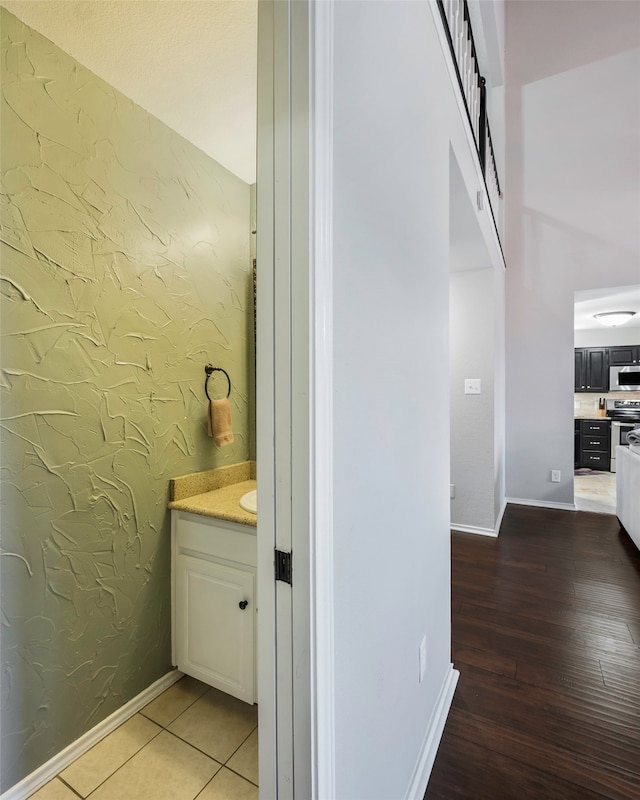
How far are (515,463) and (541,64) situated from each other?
4.15 meters

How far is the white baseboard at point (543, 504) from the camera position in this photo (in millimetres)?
4277

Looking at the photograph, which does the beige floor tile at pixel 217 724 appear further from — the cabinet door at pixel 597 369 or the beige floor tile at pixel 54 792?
the cabinet door at pixel 597 369

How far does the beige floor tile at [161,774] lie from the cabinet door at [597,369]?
7.67 metres

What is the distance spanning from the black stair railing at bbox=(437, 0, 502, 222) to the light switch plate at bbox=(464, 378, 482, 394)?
4.87 feet

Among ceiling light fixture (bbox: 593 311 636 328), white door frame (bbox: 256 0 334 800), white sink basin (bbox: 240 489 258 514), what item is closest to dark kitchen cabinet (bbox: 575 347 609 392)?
ceiling light fixture (bbox: 593 311 636 328)

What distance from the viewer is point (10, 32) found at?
1282 mm

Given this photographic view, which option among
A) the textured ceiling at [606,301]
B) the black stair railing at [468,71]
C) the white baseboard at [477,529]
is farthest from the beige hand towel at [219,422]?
the textured ceiling at [606,301]

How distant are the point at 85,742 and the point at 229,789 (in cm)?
57

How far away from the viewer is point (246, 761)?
146 cm

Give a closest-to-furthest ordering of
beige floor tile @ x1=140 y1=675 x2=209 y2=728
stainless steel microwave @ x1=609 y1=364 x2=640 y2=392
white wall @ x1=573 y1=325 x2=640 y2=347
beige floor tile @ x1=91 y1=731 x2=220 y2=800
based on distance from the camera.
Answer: beige floor tile @ x1=91 y1=731 x2=220 y2=800, beige floor tile @ x1=140 y1=675 x2=209 y2=728, stainless steel microwave @ x1=609 y1=364 x2=640 y2=392, white wall @ x1=573 y1=325 x2=640 y2=347

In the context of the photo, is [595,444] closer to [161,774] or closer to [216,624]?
[216,624]

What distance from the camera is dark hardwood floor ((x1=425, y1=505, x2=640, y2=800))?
4.41 feet

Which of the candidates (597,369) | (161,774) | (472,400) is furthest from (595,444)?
(161,774)

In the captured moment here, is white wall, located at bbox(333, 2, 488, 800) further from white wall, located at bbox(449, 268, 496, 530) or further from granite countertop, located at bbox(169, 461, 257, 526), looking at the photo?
white wall, located at bbox(449, 268, 496, 530)
